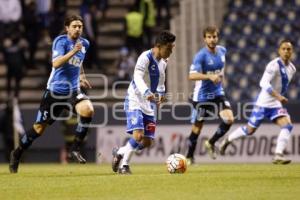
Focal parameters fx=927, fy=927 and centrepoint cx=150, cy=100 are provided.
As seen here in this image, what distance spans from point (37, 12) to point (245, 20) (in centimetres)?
610

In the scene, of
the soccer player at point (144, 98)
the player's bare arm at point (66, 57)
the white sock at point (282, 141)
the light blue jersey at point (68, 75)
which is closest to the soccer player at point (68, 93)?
the light blue jersey at point (68, 75)

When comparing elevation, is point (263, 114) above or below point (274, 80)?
below

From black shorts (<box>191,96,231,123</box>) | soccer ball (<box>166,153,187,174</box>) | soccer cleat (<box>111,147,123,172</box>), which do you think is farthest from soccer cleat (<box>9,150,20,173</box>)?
black shorts (<box>191,96,231,123</box>)

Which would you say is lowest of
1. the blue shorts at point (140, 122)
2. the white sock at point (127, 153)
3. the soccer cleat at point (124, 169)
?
the soccer cleat at point (124, 169)

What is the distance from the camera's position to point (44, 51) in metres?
27.7

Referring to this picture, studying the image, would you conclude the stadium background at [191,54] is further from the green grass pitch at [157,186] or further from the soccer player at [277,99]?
Result: the green grass pitch at [157,186]

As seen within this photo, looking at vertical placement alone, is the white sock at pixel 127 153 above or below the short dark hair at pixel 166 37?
below

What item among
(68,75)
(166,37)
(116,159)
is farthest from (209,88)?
(166,37)

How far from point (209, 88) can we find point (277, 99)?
55.1 inches

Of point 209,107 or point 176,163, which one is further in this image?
point 209,107

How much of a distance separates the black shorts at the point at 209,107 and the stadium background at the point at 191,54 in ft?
14.6

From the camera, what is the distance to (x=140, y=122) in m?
14.3

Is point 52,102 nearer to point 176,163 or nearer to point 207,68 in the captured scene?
point 176,163

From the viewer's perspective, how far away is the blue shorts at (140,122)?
14.2 m
